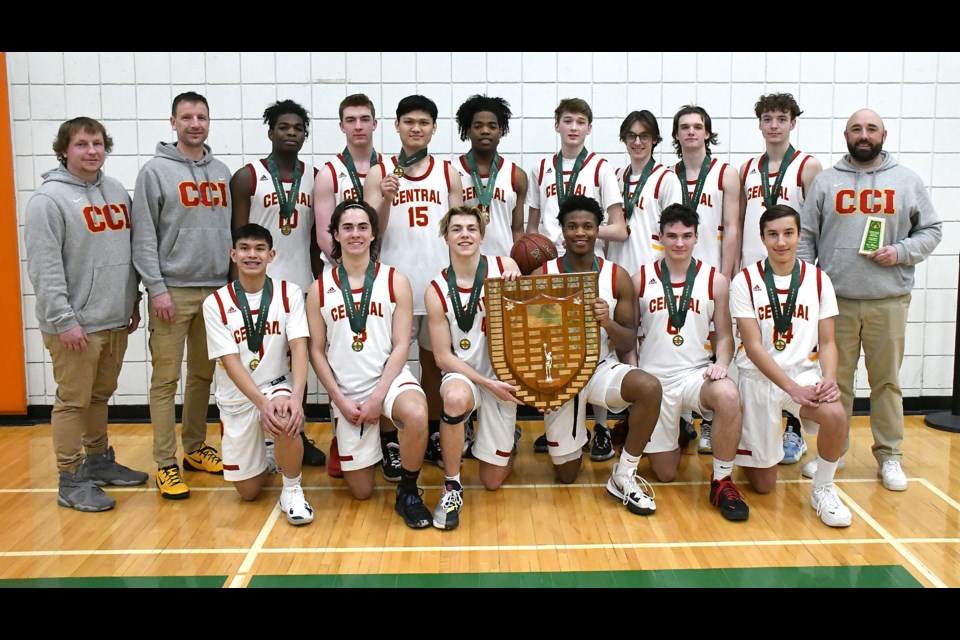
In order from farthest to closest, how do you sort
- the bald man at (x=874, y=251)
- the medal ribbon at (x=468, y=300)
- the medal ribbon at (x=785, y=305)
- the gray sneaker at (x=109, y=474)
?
the gray sneaker at (x=109, y=474)
the bald man at (x=874, y=251)
the medal ribbon at (x=468, y=300)
the medal ribbon at (x=785, y=305)

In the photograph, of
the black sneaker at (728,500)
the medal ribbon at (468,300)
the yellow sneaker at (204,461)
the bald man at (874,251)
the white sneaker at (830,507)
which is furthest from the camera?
the yellow sneaker at (204,461)

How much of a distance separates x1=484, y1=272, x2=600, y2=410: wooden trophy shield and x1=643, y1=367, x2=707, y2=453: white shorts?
53 centimetres

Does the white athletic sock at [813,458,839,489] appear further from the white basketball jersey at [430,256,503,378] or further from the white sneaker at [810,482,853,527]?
the white basketball jersey at [430,256,503,378]

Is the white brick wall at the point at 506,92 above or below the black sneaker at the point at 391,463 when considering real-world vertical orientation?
above

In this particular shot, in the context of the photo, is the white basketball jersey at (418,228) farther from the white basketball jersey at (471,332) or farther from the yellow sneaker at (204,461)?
the yellow sneaker at (204,461)

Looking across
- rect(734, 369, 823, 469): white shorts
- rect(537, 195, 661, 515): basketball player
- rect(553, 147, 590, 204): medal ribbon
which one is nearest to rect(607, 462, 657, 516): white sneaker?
rect(537, 195, 661, 515): basketball player

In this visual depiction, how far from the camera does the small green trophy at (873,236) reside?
519 centimetres

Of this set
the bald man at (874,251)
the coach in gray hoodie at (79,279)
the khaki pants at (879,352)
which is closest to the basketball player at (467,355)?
the coach in gray hoodie at (79,279)

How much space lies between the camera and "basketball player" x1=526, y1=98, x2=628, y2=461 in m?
5.64

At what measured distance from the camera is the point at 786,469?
559cm

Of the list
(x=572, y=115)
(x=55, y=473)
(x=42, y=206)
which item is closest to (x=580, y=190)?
(x=572, y=115)

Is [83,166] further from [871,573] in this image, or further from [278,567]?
[871,573]

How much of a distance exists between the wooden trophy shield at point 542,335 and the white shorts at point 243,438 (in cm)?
127

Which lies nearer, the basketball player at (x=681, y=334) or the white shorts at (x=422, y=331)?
the basketball player at (x=681, y=334)
